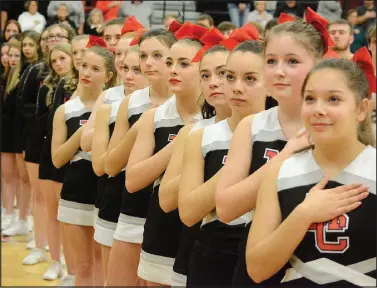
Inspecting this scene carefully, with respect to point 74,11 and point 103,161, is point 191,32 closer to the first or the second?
point 103,161

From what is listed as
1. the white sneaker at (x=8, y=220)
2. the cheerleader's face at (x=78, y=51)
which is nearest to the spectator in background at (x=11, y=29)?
the white sneaker at (x=8, y=220)

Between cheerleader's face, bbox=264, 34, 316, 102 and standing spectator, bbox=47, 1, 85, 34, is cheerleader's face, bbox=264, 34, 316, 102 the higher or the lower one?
the higher one

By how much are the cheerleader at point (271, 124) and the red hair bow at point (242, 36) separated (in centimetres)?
46

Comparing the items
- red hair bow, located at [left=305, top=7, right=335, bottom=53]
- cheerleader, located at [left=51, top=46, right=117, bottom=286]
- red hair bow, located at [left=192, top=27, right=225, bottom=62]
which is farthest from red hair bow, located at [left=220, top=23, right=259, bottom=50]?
cheerleader, located at [left=51, top=46, right=117, bottom=286]

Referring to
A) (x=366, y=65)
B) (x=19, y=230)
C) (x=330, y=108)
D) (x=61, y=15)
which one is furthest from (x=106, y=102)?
(x=61, y=15)

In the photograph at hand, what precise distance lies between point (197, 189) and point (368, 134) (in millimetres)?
672

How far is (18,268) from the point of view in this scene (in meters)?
6.04

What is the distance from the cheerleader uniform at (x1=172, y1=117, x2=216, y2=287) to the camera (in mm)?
2990

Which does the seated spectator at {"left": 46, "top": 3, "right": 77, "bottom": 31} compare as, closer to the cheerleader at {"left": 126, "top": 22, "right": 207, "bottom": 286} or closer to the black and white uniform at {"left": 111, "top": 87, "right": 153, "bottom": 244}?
the black and white uniform at {"left": 111, "top": 87, "right": 153, "bottom": 244}

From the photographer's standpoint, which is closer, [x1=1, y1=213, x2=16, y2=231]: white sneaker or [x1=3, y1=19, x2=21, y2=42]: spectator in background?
[x1=1, y1=213, x2=16, y2=231]: white sneaker

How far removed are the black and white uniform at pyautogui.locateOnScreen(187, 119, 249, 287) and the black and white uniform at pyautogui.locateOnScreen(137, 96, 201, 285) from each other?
1.79 feet

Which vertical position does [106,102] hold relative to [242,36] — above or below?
below

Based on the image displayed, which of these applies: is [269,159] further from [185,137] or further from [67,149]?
[67,149]

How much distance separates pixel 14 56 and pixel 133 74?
11.9 feet
